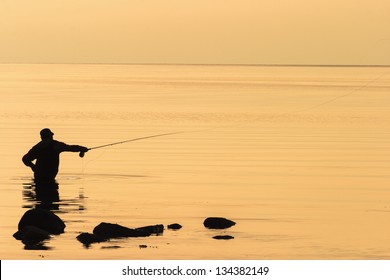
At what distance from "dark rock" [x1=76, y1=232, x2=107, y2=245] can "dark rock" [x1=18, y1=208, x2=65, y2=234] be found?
2.51ft

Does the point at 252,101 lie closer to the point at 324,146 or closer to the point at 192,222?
the point at 324,146

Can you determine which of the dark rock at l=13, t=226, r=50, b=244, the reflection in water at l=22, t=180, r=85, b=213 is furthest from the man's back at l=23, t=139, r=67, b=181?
the dark rock at l=13, t=226, r=50, b=244

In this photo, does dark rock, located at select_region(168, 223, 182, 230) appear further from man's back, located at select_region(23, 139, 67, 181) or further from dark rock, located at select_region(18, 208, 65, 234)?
man's back, located at select_region(23, 139, 67, 181)

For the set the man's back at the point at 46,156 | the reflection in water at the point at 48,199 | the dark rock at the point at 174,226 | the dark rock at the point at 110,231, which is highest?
the man's back at the point at 46,156

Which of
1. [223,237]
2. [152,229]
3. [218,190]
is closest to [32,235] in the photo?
[152,229]

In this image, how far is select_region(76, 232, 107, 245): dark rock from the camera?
22.0 metres

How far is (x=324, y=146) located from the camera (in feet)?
152

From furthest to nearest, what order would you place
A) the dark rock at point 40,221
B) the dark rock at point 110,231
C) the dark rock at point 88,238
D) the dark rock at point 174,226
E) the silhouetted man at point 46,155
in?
the silhouetted man at point 46,155 → the dark rock at point 174,226 → the dark rock at point 40,221 → the dark rock at point 110,231 → the dark rock at point 88,238

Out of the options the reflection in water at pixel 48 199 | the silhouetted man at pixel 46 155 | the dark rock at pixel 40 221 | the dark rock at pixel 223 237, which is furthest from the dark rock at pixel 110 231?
the silhouetted man at pixel 46 155

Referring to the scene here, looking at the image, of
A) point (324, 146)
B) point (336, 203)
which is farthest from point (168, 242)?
point (324, 146)

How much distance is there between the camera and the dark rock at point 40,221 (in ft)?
74.2

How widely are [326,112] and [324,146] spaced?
114ft

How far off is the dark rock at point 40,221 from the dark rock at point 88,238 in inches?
30.1

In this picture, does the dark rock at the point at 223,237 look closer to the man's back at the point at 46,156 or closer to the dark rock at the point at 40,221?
the dark rock at the point at 40,221
